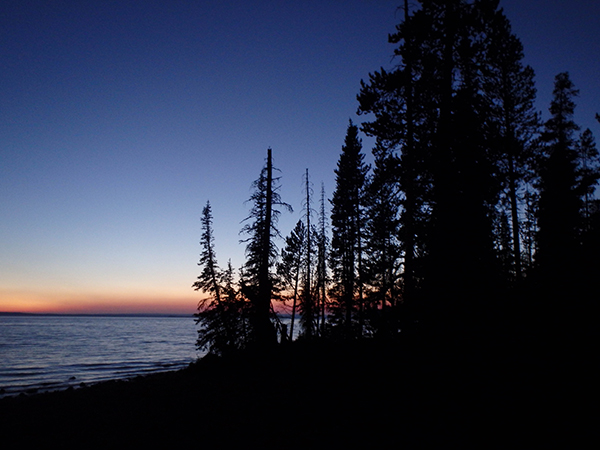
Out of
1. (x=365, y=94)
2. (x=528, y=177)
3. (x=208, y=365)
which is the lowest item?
(x=208, y=365)

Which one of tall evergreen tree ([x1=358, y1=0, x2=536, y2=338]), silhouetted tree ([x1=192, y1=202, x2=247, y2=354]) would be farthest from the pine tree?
silhouetted tree ([x1=192, y1=202, x2=247, y2=354])

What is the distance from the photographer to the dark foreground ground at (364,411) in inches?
252

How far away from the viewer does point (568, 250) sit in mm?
12875

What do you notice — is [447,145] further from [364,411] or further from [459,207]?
[364,411]

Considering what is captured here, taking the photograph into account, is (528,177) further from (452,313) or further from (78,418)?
(78,418)

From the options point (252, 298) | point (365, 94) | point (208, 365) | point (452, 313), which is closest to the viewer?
point (452, 313)

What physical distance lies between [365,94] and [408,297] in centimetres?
920

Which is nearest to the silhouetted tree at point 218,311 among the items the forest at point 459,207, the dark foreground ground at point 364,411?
the forest at point 459,207

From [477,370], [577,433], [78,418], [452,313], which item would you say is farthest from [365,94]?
[78,418]

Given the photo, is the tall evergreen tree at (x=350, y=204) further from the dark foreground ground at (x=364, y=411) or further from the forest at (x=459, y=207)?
the dark foreground ground at (x=364, y=411)

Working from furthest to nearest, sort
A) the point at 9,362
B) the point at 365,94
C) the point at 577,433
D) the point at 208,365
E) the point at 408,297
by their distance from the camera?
the point at 9,362 < the point at 208,365 < the point at 365,94 < the point at 408,297 < the point at 577,433

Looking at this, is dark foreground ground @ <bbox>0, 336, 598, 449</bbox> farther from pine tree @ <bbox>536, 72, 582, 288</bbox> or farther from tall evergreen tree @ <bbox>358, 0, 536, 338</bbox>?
pine tree @ <bbox>536, 72, 582, 288</bbox>

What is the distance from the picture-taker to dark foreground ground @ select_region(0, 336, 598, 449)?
6.39 metres

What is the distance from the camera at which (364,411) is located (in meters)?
8.07
